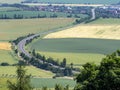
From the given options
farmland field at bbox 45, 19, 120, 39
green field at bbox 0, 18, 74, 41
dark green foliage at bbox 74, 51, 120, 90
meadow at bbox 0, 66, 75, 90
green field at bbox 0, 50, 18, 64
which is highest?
dark green foliage at bbox 74, 51, 120, 90

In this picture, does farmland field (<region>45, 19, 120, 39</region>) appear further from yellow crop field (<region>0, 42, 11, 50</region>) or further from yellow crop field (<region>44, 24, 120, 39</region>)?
yellow crop field (<region>0, 42, 11, 50</region>)

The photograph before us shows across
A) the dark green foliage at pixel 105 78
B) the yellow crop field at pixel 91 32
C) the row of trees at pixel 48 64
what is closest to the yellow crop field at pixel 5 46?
the row of trees at pixel 48 64

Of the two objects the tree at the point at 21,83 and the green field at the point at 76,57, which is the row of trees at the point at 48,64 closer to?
the green field at the point at 76,57

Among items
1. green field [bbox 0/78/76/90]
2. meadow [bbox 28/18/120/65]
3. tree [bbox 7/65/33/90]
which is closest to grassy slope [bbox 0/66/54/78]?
green field [bbox 0/78/76/90]

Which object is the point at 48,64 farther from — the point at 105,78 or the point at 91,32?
the point at 105,78

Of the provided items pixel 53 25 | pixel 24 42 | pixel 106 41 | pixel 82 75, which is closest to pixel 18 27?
pixel 53 25
